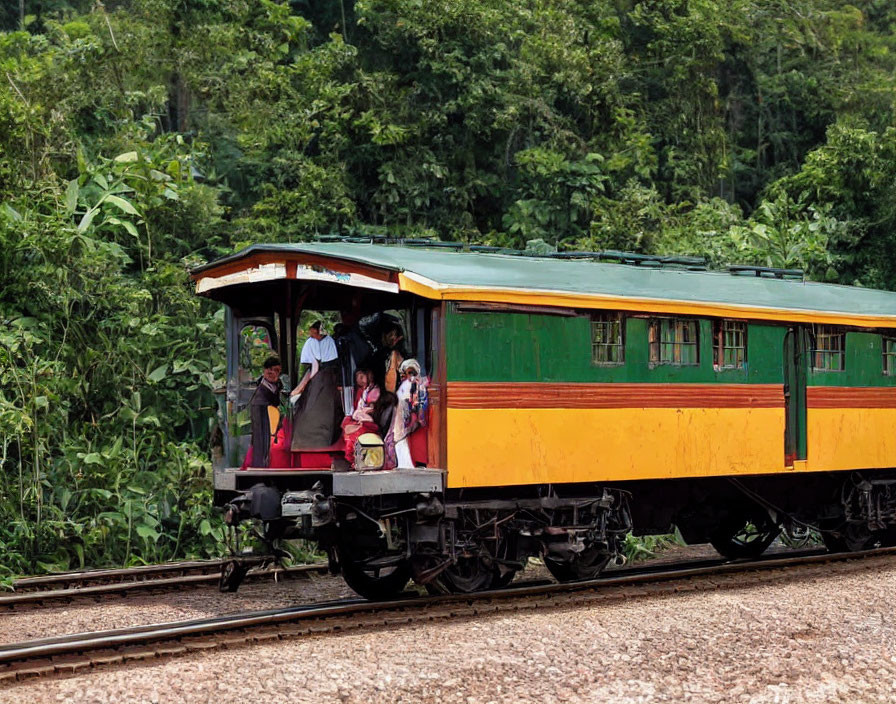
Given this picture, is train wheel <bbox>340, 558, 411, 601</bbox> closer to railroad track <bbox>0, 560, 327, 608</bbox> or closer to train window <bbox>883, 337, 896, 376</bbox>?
railroad track <bbox>0, 560, 327, 608</bbox>

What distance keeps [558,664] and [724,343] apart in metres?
5.43

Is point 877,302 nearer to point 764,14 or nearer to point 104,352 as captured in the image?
point 104,352

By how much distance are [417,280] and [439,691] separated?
3656 millimetres

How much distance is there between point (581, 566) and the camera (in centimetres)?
1238

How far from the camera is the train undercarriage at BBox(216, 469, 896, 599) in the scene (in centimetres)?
1072

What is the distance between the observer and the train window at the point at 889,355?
15055mm

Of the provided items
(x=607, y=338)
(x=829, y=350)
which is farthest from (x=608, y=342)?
(x=829, y=350)

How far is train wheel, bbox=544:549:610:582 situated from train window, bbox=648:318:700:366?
189 cm

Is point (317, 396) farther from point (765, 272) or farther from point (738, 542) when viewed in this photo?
point (765, 272)

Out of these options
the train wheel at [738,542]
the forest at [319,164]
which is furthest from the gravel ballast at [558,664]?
the forest at [319,164]

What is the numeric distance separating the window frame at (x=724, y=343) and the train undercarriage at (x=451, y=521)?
3.91 feet

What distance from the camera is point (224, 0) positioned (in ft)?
78.2

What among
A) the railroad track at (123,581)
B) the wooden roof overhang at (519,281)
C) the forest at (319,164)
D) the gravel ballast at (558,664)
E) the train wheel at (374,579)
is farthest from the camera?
the forest at (319,164)

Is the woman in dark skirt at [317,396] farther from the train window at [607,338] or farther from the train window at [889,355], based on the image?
the train window at [889,355]
